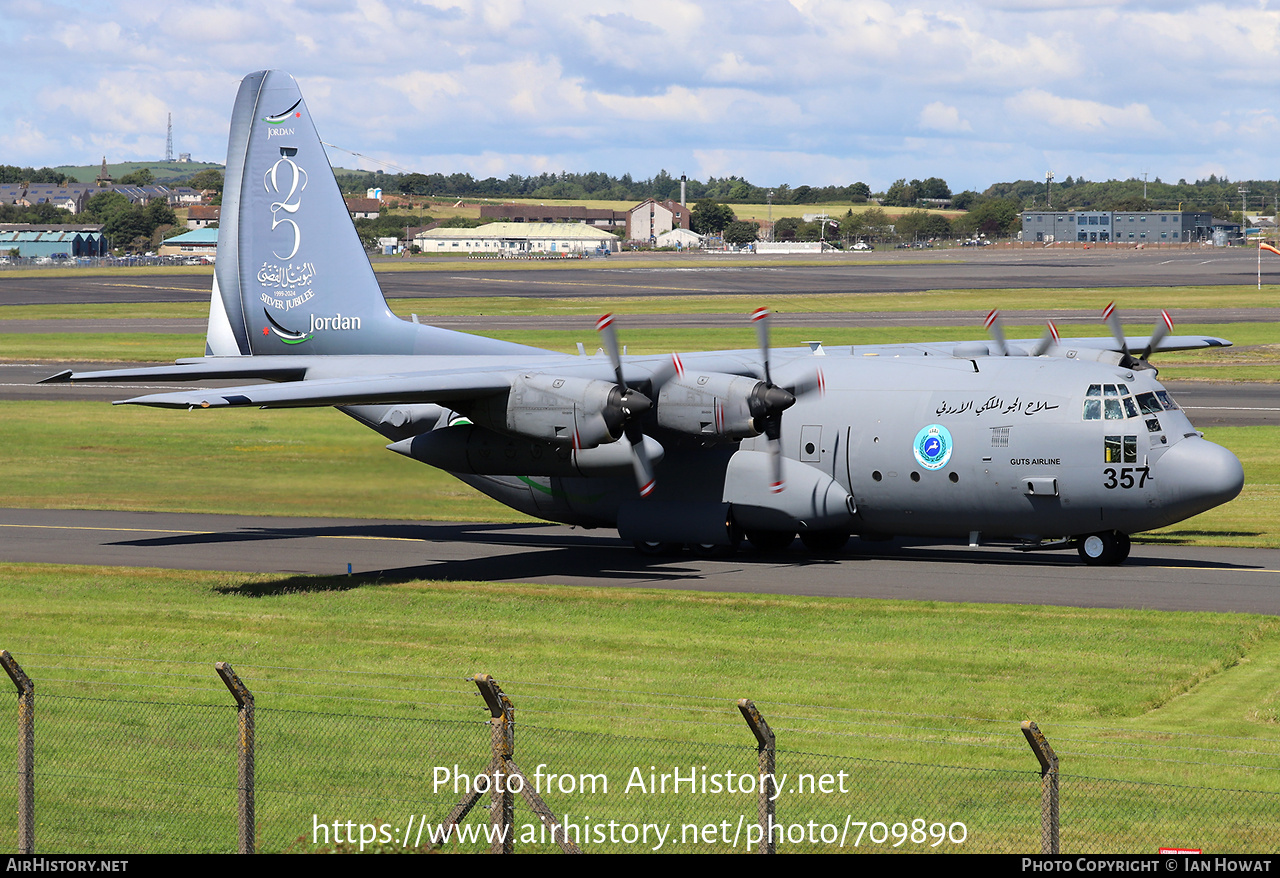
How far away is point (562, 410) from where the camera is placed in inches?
1077

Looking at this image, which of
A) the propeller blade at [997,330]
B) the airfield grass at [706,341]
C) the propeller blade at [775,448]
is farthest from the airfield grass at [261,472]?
the airfield grass at [706,341]

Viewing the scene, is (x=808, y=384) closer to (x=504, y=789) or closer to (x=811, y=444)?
(x=811, y=444)

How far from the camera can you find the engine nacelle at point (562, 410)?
1063 inches

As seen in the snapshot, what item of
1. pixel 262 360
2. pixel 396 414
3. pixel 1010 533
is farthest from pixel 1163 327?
pixel 262 360

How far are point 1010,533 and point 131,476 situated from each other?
2620cm

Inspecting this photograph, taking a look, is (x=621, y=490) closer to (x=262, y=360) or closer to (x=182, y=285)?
(x=262, y=360)

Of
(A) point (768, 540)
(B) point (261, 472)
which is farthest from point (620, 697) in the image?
(B) point (261, 472)

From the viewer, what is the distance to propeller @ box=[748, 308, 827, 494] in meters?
27.7

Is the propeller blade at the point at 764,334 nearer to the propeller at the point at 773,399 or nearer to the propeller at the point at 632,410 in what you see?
the propeller at the point at 773,399

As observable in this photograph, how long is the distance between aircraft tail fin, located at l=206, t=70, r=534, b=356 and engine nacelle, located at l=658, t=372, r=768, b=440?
9.05 meters

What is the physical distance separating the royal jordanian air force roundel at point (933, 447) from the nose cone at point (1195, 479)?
3.98m

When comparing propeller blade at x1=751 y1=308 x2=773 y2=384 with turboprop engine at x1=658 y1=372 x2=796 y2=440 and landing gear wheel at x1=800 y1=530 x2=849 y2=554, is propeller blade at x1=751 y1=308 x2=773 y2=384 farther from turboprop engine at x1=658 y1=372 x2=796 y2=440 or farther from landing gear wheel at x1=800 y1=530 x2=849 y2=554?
landing gear wheel at x1=800 y1=530 x2=849 y2=554

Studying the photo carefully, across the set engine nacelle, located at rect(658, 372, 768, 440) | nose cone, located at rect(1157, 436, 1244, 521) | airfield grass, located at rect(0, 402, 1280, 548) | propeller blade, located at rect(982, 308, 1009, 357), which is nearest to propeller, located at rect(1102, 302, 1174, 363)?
propeller blade, located at rect(982, 308, 1009, 357)

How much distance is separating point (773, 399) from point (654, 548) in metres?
5.48
